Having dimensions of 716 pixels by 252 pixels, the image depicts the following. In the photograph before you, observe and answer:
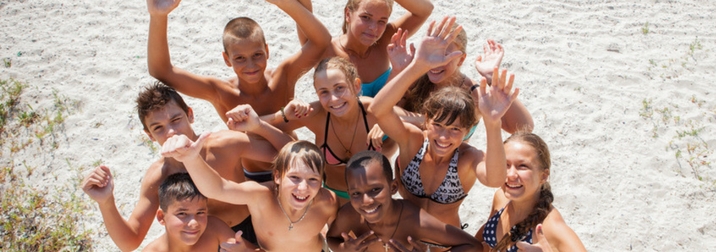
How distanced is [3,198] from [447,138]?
385 centimetres

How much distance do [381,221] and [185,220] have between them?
3.56 feet

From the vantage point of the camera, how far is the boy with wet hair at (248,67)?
3.85 m

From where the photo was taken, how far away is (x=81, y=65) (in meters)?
6.41

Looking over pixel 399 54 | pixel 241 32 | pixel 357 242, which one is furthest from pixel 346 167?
pixel 241 32

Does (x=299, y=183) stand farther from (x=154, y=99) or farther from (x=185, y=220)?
(x=154, y=99)

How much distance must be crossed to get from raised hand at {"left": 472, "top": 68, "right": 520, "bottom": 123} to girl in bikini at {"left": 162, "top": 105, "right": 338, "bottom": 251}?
96 cm

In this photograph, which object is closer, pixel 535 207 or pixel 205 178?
pixel 205 178

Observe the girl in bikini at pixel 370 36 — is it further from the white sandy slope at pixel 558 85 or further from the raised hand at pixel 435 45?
the white sandy slope at pixel 558 85

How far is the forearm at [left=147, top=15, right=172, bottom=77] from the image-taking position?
3.74 metres

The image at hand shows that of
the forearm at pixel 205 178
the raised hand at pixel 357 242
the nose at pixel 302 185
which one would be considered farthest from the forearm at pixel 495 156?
the forearm at pixel 205 178

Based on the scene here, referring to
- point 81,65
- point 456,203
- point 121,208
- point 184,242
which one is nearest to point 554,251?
point 456,203

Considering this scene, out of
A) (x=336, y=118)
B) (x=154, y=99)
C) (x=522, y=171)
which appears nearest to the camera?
(x=522, y=171)

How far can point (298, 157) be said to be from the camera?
3.23m

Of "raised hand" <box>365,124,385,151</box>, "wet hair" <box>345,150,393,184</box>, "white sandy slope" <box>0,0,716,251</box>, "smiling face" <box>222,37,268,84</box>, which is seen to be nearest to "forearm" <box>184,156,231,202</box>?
"wet hair" <box>345,150,393,184</box>
